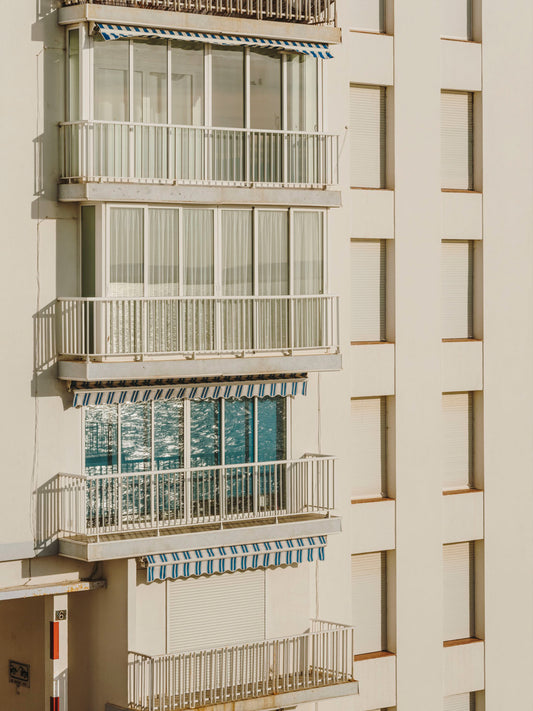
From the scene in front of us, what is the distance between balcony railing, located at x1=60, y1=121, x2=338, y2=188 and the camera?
26562mm

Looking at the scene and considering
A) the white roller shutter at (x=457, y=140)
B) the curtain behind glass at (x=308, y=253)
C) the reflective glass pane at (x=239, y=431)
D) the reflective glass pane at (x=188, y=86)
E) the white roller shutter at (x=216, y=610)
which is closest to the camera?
the reflective glass pane at (x=188, y=86)

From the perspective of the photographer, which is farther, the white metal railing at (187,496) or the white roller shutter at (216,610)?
the white roller shutter at (216,610)

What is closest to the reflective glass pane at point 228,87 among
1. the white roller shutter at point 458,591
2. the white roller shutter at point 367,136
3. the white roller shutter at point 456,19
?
the white roller shutter at point 367,136

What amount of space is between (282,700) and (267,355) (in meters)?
6.15

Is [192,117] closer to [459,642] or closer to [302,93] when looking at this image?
[302,93]

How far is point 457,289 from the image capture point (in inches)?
1262

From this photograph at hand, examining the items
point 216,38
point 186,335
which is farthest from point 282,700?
point 216,38

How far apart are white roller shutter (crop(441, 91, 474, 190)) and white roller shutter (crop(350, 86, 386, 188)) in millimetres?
1521

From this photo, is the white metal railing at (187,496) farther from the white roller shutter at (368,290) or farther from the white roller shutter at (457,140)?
the white roller shutter at (457,140)

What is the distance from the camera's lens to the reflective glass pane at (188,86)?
2756 cm

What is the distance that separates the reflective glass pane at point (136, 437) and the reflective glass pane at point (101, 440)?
156 millimetres

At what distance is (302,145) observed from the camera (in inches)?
1129

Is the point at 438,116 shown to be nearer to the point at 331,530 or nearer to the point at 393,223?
the point at 393,223

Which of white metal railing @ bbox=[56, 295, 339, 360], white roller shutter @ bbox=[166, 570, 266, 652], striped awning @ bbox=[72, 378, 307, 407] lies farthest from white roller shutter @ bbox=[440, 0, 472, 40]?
white roller shutter @ bbox=[166, 570, 266, 652]
